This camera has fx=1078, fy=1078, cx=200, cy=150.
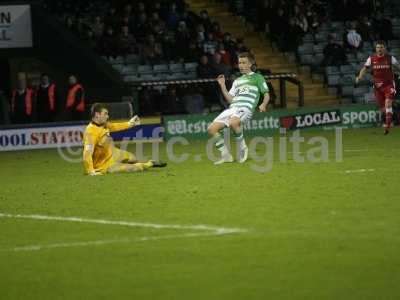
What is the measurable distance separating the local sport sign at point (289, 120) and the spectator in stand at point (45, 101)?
2825 mm

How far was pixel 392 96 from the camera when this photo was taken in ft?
80.8

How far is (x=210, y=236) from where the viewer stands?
11.1m

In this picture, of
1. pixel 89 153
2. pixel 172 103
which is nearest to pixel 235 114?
pixel 89 153

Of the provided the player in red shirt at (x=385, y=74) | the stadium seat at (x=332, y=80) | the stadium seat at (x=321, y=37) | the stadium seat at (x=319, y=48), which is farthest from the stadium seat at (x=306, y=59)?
the player in red shirt at (x=385, y=74)

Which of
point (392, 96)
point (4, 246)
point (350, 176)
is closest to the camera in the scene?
point (4, 246)

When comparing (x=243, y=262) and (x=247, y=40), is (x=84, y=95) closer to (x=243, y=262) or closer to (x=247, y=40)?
(x=247, y=40)

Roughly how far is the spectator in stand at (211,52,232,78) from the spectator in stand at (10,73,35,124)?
5.08 m

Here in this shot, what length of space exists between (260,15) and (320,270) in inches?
974

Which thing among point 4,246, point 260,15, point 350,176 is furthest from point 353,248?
point 260,15

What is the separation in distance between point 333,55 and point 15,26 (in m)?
9.35

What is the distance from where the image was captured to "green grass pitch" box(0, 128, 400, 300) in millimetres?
8914

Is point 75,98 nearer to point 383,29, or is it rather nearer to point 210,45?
point 210,45

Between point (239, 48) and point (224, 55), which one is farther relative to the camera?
point (239, 48)

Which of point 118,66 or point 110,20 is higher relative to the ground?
point 110,20
